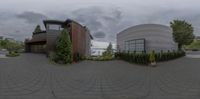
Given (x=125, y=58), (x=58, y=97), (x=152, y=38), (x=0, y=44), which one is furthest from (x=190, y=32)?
(x=0, y=44)

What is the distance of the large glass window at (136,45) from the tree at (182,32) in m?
11.2

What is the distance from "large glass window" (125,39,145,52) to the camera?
2312 centimetres

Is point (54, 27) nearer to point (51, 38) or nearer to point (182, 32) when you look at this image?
point (51, 38)

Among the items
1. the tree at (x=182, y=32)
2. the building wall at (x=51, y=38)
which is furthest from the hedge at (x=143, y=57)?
the tree at (x=182, y=32)

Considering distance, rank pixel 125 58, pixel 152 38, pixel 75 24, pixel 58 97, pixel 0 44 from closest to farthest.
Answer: pixel 58 97, pixel 75 24, pixel 125 58, pixel 152 38, pixel 0 44

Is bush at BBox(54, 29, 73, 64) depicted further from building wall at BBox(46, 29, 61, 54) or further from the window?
the window

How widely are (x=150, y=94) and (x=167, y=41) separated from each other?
20674 millimetres

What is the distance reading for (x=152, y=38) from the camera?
2244 cm

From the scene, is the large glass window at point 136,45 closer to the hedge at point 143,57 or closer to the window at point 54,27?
the hedge at point 143,57

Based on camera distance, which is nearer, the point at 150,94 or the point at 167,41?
the point at 150,94

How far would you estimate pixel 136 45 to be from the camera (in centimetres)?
2447

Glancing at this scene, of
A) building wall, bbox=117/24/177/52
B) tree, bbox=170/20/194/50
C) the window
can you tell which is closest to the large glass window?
building wall, bbox=117/24/177/52

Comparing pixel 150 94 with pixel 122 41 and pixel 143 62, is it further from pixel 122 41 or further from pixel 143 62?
pixel 122 41

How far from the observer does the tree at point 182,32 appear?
31453mm
